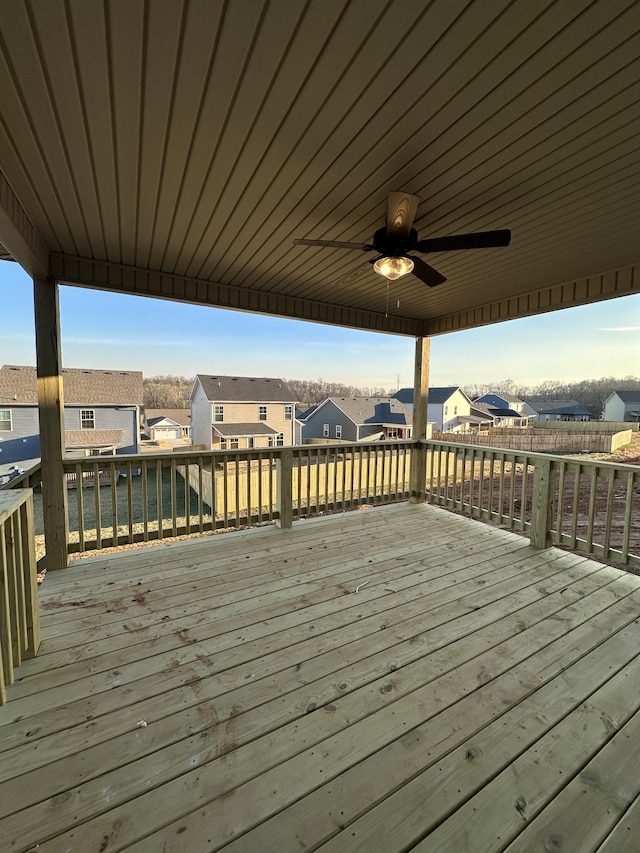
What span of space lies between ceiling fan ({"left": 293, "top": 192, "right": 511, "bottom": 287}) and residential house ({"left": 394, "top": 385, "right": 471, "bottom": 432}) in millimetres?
13198

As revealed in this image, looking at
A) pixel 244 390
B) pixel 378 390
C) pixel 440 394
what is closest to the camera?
pixel 244 390

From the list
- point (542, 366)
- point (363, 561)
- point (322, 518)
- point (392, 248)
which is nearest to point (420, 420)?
point (322, 518)

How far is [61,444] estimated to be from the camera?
3.09 m

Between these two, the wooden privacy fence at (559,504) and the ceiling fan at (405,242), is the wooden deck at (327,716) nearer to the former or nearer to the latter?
the wooden privacy fence at (559,504)

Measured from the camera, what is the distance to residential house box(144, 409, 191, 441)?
14.8 metres

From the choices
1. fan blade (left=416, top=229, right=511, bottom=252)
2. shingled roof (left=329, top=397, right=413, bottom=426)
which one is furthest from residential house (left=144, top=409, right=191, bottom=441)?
fan blade (left=416, top=229, right=511, bottom=252)

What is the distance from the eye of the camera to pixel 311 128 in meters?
1.63

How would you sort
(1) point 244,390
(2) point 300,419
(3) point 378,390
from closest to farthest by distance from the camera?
(1) point 244,390 < (2) point 300,419 < (3) point 378,390

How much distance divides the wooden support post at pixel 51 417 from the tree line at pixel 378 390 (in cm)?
673

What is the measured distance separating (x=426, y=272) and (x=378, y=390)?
14446mm

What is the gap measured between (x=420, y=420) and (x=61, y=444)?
4308 mm

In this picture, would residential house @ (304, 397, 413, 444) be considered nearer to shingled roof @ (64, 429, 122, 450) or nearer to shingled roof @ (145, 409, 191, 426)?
shingled roof @ (145, 409, 191, 426)

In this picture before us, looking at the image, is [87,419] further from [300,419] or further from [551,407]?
[551,407]

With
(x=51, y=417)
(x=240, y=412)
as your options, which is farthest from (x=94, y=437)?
(x=51, y=417)
